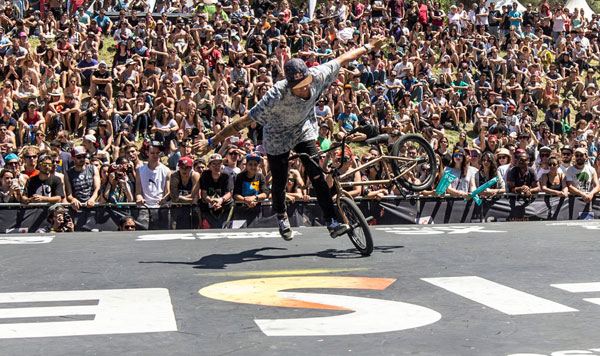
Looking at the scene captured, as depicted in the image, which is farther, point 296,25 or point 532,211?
point 296,25

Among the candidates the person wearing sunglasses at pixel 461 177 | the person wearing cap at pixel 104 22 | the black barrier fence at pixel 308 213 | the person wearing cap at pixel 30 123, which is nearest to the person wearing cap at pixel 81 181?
the black barrier fence at pixel 308 213

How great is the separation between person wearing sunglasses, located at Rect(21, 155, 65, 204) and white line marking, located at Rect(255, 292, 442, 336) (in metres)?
7.06

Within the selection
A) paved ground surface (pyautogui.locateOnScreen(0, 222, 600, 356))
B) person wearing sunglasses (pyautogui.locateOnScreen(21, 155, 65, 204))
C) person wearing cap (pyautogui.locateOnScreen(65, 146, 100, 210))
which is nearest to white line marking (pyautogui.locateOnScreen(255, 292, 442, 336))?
paved ground surface (pyautogui.locateOnScreen(0, 222, 600, 356))

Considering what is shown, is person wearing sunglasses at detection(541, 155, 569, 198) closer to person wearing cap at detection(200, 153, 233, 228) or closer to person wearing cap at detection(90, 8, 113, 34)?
person wearing cap at detection(200, 153, 233, 228)

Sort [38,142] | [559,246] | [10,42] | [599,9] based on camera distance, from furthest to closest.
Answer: [599,9]
[10,42]
[38,142]
[559,246]

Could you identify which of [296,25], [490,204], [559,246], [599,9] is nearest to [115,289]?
[559,246]

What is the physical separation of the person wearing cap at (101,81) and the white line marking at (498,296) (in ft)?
45.4

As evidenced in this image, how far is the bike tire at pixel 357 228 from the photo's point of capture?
25.8 feet

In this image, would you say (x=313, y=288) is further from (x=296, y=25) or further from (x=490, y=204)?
(x=296, y=25)

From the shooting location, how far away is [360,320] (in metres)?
5.22

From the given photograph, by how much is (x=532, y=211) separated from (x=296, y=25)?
1167 cm

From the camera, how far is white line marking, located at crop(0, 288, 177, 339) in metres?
4.92

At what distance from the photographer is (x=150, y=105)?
18359 mm

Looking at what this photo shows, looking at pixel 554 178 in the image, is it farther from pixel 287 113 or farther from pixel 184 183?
pixel 287 113
